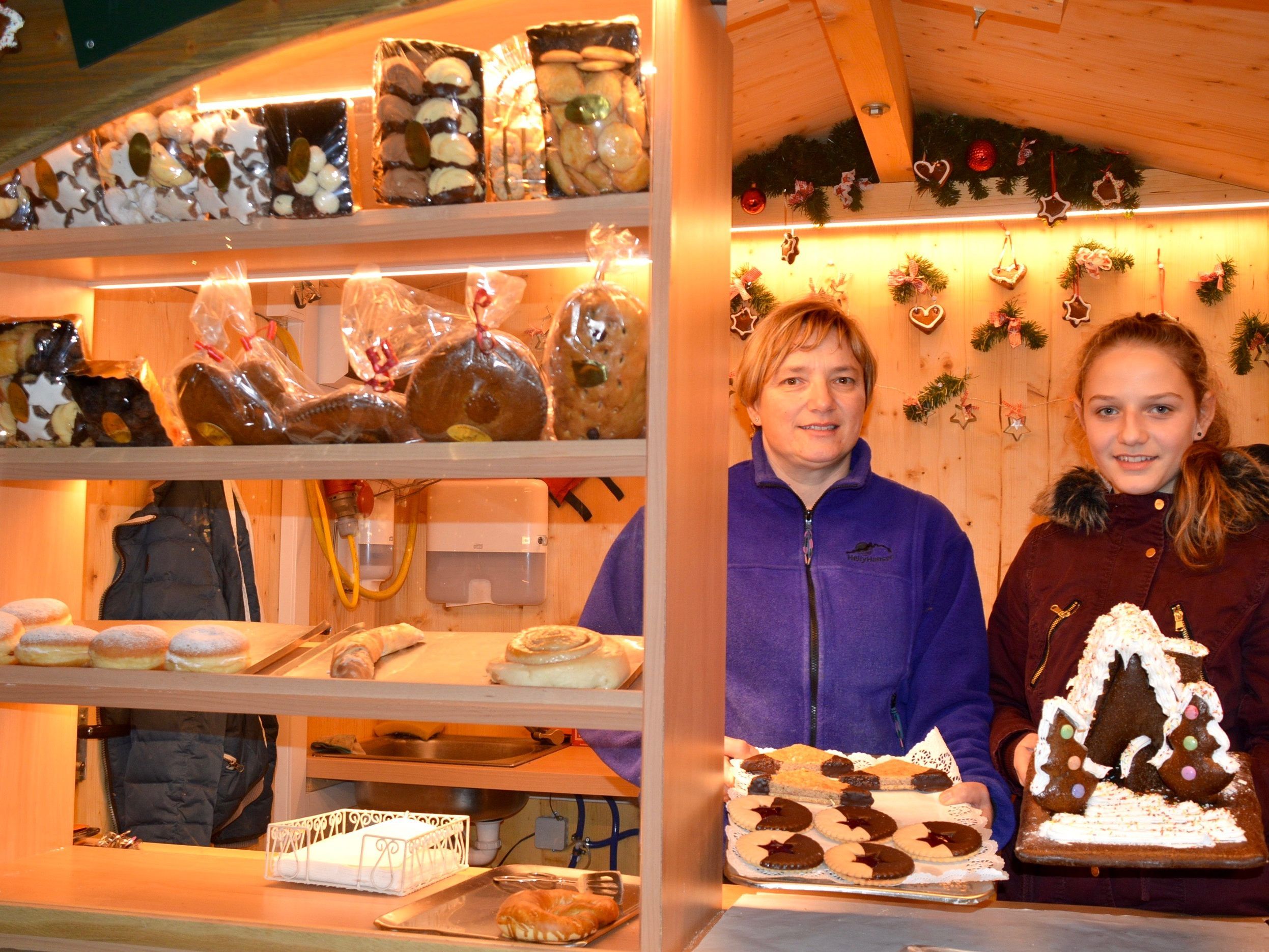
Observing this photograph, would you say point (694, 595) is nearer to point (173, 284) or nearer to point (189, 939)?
point (189, 939)

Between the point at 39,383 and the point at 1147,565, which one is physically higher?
the point at 39,383

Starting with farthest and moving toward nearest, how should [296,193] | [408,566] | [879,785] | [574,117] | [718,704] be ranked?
[408,566] → [879,785] → [718,704] → [296,193] → [574,117]

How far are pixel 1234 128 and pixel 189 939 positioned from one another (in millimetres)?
3625

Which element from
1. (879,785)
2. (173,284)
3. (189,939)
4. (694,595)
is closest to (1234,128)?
(879,785)

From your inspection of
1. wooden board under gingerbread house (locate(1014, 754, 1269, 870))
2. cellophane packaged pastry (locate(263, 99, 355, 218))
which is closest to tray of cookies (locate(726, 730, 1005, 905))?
wooden board under gingerbread house (locate(1014, 754, 1269, 870))

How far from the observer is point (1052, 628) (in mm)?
2061

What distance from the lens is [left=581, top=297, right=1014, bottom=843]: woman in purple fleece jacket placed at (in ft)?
7.38

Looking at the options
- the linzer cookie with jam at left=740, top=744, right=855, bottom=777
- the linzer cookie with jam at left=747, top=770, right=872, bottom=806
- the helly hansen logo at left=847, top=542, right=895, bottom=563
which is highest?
the helly hansen logo at left=847, top=542, right=895, bottom=563

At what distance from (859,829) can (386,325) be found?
1018 millimetres

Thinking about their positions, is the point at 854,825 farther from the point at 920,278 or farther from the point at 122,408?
→ the point at 920,278

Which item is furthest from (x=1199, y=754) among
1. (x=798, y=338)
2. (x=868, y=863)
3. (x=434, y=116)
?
(x=434, y=116)

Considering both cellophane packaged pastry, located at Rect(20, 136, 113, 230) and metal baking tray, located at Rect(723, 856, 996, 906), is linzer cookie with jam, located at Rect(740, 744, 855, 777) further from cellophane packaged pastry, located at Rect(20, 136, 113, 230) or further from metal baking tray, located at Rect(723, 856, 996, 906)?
cellophane packaged pastry, located at Rect(20, 136, 113, 230)

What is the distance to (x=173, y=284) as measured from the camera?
1.95 m

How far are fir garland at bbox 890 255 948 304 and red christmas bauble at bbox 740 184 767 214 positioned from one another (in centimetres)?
59
